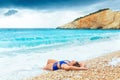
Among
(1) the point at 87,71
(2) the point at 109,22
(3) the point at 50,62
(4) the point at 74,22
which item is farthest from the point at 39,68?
(4) the point at 74,22

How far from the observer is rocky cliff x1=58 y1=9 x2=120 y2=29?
397ft

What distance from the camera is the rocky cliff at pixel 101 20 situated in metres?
121

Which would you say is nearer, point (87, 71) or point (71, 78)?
point (71, 78)

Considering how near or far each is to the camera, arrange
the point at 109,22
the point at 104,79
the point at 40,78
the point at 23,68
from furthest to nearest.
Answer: the point at 109,22 < the point at 23,68 < the point at 40,78 < the point at 104,79

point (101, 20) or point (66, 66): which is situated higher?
point (101, 20)

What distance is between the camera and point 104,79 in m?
9.51

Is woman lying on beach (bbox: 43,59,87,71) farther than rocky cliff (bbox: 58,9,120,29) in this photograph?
No

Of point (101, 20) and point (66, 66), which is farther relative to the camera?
point (101, 20)

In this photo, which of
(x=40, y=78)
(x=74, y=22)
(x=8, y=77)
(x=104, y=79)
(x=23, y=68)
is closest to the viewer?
(x=104, y=79)

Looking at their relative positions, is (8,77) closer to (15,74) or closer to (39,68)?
(15,74)

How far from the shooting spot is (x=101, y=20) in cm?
12456

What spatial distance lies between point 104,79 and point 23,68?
464cm

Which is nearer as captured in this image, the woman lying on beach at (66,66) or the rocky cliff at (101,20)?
the woman lying on beach at (66,66)

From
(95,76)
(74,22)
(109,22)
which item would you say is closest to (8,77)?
(95,76)
